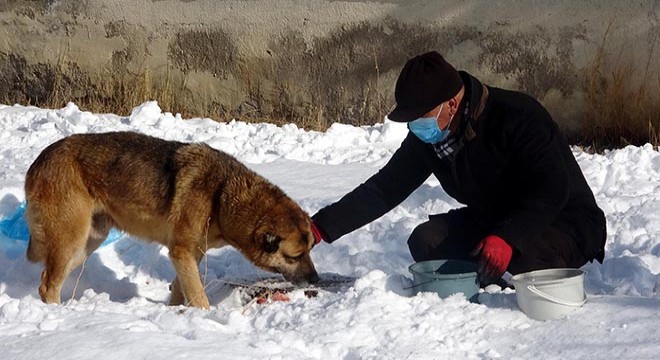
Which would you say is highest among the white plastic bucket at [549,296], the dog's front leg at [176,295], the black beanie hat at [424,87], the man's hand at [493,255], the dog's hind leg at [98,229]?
the black beanie hat at [424,87]

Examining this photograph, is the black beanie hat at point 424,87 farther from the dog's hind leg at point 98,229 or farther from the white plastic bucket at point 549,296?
the dog's hind leg at point 98,229

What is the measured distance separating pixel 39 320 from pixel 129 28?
305 inches

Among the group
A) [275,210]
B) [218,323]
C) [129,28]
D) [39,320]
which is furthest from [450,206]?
[129,28]

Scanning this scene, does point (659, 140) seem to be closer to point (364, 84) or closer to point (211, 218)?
point (364, 84)

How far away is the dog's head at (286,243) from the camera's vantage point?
594 cm

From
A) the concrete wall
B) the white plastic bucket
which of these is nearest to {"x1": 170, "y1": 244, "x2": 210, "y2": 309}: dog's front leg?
the white plastic bucket

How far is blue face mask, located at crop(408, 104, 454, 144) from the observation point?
543 centimetres

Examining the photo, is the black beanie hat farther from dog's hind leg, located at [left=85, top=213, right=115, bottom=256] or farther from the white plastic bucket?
dog's hind leg, located at [left=85, top=213, right=115, bottom=256]

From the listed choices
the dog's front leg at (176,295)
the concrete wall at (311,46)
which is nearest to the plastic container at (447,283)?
the dog's front leg at (176,295)

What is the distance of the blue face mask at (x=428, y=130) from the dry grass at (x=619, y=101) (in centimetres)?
524

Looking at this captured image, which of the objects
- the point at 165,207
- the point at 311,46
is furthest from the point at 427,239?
the point at 311,46

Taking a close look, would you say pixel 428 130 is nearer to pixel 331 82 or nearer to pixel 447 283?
pixel 447 283

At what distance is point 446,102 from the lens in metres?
5.38

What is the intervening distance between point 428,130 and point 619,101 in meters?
5.58
